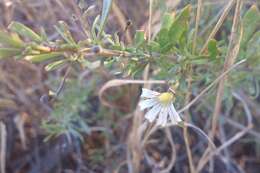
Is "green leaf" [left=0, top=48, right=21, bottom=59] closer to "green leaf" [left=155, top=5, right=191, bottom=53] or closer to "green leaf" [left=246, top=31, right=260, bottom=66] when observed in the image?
"green leaf" [left=155, top=5, right=191, bottom=53]

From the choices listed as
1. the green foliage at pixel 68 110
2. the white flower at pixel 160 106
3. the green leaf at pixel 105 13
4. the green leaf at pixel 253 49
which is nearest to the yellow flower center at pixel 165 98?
the white flower at pixel 160 106

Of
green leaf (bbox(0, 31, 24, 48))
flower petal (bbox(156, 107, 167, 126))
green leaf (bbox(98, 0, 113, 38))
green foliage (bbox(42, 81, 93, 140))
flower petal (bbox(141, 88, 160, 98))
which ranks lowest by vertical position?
green foliage (bbox(42, 81, 93, 140))

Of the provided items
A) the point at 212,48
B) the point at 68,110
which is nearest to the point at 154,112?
the point at 212,48

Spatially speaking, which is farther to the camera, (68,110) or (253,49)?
(68,110)

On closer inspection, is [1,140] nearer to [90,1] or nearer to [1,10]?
[1,10]

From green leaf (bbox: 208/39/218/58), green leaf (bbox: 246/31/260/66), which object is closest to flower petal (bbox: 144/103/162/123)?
green leaf (bbox: 208/39/218/58)

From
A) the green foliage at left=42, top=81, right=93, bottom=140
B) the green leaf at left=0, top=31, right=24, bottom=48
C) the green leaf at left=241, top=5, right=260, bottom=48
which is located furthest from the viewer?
the green foliage at left=42, top=81, right=93, bottom=140

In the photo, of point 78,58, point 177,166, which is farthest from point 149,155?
point 78,58

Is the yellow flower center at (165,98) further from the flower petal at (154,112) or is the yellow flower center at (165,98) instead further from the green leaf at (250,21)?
the green leaf at (250,21)

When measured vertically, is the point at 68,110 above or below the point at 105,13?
below

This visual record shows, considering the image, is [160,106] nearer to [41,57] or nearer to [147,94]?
[147,94]

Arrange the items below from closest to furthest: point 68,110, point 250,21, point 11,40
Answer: point 11,40 < point 250,21 < point 68,110
